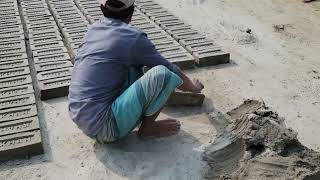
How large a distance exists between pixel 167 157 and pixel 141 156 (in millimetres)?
215

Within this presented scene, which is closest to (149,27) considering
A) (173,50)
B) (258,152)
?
(173,50)

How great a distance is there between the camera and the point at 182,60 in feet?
16.3

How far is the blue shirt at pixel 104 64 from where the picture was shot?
3338 mm

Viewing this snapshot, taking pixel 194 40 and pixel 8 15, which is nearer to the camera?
pixel 194 40

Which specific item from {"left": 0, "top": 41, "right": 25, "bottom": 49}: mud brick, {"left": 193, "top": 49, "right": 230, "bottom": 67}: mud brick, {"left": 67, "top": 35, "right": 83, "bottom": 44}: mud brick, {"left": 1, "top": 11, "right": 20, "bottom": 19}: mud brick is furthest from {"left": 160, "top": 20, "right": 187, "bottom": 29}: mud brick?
{"left": 1, "top": 11, "right": 20, "bottom": 19}: mud brick

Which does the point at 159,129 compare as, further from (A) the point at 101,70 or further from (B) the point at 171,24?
(B) the point at 171,24

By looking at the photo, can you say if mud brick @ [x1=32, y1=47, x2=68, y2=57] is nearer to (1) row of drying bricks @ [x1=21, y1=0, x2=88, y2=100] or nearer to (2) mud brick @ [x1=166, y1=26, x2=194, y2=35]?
(1) row of drying bricks @ [x1=21, y1=0, x2=88, y2=100]

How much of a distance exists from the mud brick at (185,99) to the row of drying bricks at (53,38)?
1.14 meters

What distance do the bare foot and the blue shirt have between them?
0.42 meters

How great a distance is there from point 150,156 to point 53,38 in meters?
2.80

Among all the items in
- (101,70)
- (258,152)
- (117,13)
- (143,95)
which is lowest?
(258,152)

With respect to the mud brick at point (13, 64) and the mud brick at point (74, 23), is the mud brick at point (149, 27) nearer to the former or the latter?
the mud brick at point (74, 23)

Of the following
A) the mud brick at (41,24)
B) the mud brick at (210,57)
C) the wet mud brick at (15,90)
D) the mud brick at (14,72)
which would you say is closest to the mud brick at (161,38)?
the mud brick at (210,57)

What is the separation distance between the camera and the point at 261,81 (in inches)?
186
